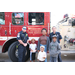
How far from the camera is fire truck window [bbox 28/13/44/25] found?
12.7 ft

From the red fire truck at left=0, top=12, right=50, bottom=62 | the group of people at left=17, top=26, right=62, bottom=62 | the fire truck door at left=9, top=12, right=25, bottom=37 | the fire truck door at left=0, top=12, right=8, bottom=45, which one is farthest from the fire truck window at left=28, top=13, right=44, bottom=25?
the fire truck door at left=0, top=12, right=8, bottom=45

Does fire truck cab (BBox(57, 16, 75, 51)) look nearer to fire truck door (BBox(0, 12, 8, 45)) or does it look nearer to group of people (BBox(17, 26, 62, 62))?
group of people (BBox(17, 26, 62, 62))

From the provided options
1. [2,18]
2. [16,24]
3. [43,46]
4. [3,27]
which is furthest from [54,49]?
[2,18]

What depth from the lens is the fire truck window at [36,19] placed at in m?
3.88

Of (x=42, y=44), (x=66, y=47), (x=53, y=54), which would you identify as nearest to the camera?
(x=53, y=54)

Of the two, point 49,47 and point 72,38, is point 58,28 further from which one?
point 49,47

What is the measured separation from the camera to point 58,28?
3.94m

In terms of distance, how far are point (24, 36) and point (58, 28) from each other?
5.02 ft

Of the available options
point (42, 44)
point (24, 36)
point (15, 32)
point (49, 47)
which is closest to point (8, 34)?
point (15, 32)

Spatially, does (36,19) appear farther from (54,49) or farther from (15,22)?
(54,49)

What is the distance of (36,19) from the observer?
390 centimetres

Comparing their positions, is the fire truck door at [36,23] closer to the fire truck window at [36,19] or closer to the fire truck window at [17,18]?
the fire truck window at [36,19]

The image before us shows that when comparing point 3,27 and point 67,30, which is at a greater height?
point 3,27

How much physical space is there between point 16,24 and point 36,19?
2.96 feet
